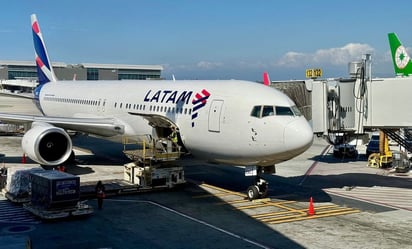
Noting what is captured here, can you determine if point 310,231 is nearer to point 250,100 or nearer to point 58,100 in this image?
point 250,100

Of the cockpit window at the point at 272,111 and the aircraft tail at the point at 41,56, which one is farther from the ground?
the aircraft tail at the point at 41,56

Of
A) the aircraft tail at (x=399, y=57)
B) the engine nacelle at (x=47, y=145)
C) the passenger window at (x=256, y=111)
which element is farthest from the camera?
the aircraft tail at (x=399, y=57)

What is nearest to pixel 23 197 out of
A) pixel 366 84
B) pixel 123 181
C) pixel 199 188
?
pixel 123 181

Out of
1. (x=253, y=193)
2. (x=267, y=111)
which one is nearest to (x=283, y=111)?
(x=267, y=111)

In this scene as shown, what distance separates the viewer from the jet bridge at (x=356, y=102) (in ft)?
74.0

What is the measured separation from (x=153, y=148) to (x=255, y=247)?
29.7 ft

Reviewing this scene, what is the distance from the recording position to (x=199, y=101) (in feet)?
64.6

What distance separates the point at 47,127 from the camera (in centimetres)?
2250

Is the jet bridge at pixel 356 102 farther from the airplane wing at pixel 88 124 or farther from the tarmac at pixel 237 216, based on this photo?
the airplane wing at pixel 88 124

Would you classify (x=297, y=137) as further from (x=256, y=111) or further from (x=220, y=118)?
(x=220, y=118)

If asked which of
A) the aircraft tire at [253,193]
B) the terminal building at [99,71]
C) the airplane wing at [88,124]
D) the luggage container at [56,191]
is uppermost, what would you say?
the terminal building at [99,71]

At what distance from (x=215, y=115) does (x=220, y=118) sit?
1.09 ft

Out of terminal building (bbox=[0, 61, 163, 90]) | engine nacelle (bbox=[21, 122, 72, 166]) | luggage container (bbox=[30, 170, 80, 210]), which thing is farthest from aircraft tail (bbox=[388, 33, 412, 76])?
terminal building (bbox=[0, 61, 163, 90])

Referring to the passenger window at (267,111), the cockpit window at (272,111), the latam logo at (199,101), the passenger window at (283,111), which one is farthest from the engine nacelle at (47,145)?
the passenger window at (283,111)
